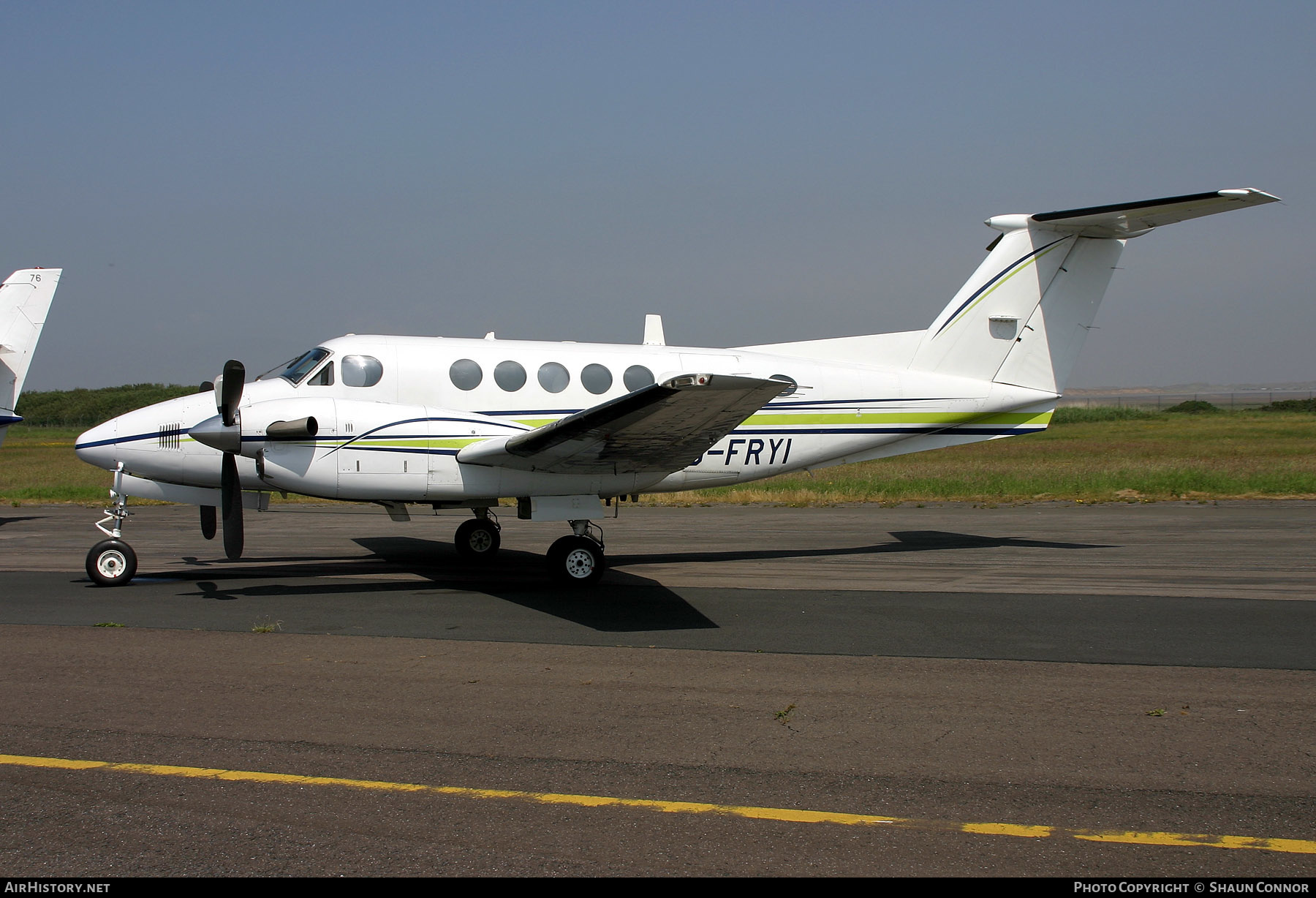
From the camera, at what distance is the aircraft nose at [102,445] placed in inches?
411

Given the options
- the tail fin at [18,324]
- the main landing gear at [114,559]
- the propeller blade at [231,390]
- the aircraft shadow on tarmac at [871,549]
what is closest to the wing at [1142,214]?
the aircraft shadow on tarmac at [871,549]

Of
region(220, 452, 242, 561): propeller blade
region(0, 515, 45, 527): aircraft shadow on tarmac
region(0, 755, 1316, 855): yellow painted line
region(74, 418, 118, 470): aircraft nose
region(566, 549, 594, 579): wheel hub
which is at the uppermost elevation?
region(74, 418, 118, 470): aircraft nose

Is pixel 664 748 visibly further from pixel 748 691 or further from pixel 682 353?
pixel 682 353

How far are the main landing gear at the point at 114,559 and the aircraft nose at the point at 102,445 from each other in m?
0.19

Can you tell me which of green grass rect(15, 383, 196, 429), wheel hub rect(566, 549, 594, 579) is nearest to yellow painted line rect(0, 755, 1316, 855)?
wheel hub rect(566, 549, 594, 579)

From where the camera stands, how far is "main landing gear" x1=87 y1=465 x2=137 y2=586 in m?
10.7

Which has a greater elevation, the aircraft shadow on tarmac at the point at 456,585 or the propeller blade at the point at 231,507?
the propeller blade at the point at 231,507

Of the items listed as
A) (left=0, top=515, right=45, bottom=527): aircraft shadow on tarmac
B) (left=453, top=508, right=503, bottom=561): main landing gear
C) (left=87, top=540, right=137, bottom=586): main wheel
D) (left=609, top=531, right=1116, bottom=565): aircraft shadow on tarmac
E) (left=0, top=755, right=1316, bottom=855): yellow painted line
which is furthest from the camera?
(left=0, top=515, right=45, bottom=527): aircraft shadow on tarmac

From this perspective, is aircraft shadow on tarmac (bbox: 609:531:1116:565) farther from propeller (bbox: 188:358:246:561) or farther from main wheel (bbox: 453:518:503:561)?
propeller (bbox: 188:358:246:561)

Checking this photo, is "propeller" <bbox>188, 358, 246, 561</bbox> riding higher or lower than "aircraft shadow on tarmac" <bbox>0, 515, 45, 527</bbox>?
higher

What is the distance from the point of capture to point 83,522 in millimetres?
18906

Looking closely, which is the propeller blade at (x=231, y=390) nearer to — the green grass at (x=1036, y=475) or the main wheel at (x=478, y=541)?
the main wheel at (x=478, y=541)

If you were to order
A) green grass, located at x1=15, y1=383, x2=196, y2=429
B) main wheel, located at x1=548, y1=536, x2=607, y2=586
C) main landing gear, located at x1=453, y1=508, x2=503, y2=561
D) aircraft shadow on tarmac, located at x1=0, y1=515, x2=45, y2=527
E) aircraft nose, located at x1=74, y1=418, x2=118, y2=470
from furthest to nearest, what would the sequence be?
green grass, located at x1=15, y1=383, x2=196, y2=429
aircraft shadow on tarmac, located at x1=0, y1=515, x2=45, y2=527
main landing gear, located at x1=453, y1=508, x2=503, y2=561
main wheel, located at x1=548, y1=536, x2=607, y2=586
aircraft nose, located at x1=74, y1=418, x2=118, y2=470
